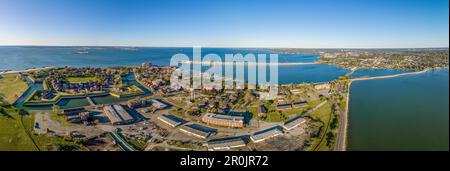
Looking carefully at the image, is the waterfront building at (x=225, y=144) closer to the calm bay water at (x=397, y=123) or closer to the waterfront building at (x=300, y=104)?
the calm bay water at (x=397, y=123)

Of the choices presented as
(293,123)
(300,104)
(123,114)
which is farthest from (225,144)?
(300,104)

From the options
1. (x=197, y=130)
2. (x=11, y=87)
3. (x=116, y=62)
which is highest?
(x=116, y=62)

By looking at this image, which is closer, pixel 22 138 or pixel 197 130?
pixel 22 138

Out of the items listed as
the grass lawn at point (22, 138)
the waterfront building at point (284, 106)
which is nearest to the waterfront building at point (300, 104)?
the waterfront building at point (284, 106)

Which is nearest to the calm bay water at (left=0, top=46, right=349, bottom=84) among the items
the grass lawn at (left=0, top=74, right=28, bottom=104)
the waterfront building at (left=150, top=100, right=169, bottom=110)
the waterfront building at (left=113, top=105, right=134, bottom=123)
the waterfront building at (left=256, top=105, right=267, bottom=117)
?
the waterfront building at (left=256, top=105, right=267, bottom=117)

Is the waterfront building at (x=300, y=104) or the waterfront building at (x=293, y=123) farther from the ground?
the waterfront building at (x=300, y=104)

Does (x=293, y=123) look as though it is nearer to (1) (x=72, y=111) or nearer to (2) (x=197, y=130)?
(2) (x=197, y=130)

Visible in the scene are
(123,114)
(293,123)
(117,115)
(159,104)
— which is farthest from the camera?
(159,104)

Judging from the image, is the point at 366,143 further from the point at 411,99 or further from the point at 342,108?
the point at 411,99

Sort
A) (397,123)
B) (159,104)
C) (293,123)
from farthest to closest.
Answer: (159,104), (293,123), (397,123)
